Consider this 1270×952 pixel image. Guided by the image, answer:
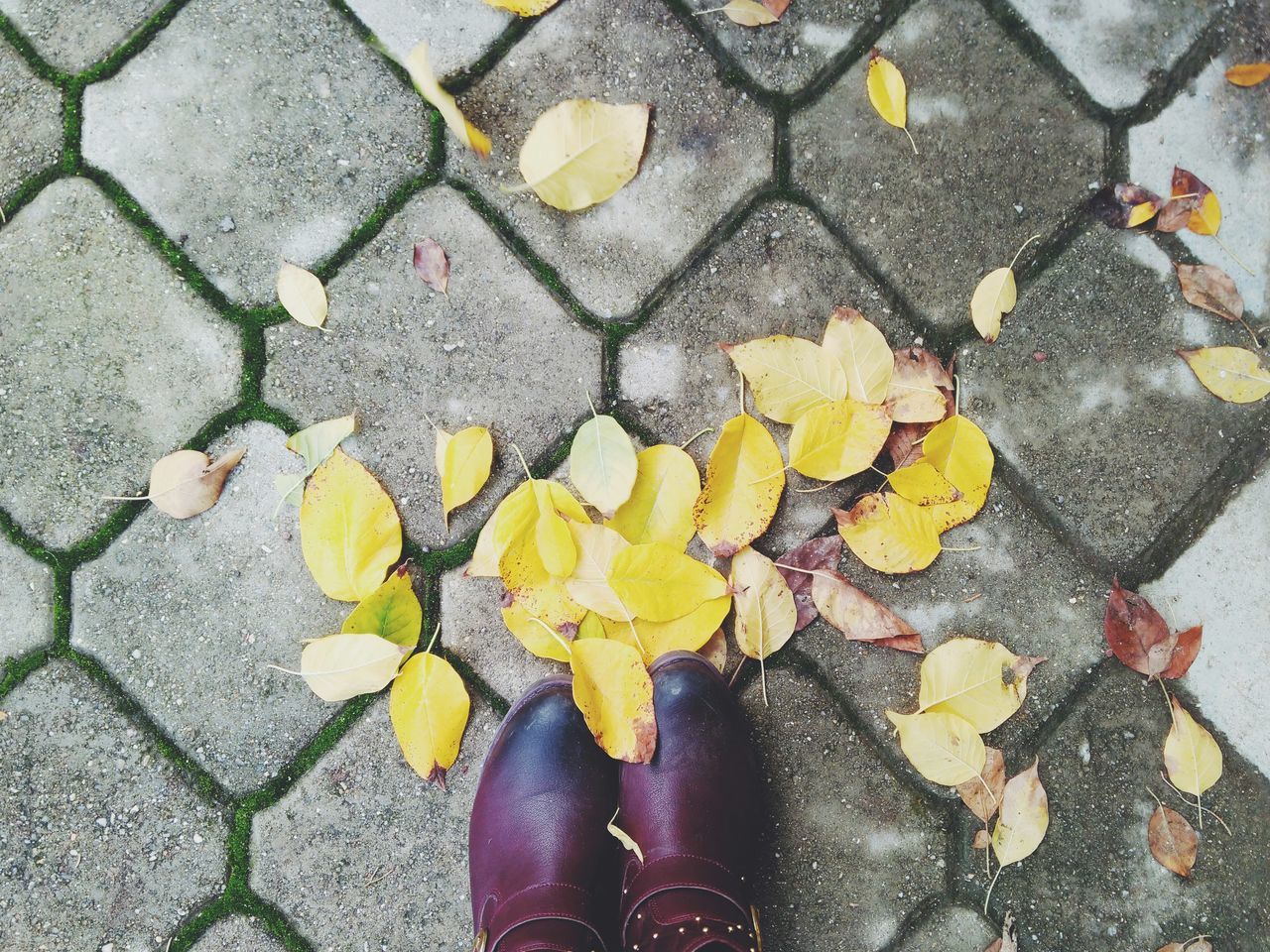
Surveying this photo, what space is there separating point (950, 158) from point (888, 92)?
0.15 metres

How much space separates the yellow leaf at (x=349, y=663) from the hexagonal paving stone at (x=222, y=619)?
4cm

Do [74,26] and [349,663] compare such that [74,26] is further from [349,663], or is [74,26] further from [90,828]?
[90,828]

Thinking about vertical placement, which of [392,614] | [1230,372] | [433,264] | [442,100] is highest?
[1230,372]

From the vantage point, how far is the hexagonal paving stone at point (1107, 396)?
140 centimetres

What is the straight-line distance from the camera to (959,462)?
135cm

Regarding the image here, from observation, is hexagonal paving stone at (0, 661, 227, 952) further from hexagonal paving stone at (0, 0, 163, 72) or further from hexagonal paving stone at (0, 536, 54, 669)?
hexagonal paving stone at (0, 0, 163, 72)

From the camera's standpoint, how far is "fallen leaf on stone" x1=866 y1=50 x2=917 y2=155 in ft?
4.58

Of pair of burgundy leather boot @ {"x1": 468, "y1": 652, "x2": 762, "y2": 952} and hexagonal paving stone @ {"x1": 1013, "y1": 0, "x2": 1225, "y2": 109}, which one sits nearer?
pair of burgundy leather boot @ {"x1": 468, "y1": 652, "x2": 762, "y2": 952}

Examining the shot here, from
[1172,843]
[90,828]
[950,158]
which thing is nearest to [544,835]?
[90,828]

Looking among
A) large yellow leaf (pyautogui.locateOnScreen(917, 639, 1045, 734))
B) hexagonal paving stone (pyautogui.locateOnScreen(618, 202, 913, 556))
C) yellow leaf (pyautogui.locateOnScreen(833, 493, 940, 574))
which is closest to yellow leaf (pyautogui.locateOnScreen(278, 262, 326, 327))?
hexagonal paving stone (pyautogui.locateOnScreen(618, 202, 913, 556))

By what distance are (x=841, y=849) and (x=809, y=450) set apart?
2.12 ft

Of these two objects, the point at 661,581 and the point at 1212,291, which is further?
the point at 1212,291

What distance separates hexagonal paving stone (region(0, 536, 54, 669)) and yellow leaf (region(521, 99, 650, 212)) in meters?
1.00

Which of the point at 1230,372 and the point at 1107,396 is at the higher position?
the point at 1230,372
